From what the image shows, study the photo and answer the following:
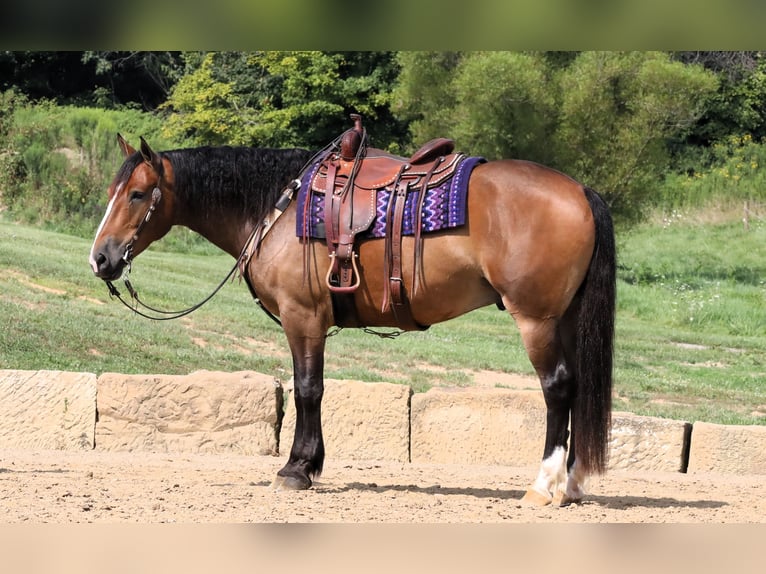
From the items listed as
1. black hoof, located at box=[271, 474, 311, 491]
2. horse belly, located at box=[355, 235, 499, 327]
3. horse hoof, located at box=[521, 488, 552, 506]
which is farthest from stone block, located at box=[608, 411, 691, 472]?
black hoof, located at box=[271, 474, 311, 491]

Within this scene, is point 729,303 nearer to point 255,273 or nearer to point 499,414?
point 499,414

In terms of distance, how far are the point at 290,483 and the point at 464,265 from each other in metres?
1.71

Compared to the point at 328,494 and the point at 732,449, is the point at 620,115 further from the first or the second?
the point at 328,494

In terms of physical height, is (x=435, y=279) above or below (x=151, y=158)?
below

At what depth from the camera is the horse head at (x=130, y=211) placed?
690cm

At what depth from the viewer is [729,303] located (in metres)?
16.8

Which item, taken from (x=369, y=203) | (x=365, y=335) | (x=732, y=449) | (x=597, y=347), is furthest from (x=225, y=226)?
(x=365, y=335)

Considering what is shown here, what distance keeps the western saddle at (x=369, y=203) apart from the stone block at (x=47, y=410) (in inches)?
102

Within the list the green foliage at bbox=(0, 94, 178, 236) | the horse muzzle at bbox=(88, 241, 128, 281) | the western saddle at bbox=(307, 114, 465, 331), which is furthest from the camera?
the green foliage at bbox=(0, 94, 178, 236)

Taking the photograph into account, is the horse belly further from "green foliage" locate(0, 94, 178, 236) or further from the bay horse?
"green foliage" locate(0, 94, 178, 236)

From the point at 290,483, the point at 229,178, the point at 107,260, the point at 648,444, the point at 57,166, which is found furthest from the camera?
the point at 57,166

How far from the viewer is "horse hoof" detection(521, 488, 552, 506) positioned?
20.9 ft

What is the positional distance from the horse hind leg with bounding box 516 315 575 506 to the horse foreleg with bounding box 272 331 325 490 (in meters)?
1.35

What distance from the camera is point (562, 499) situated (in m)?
6.36
